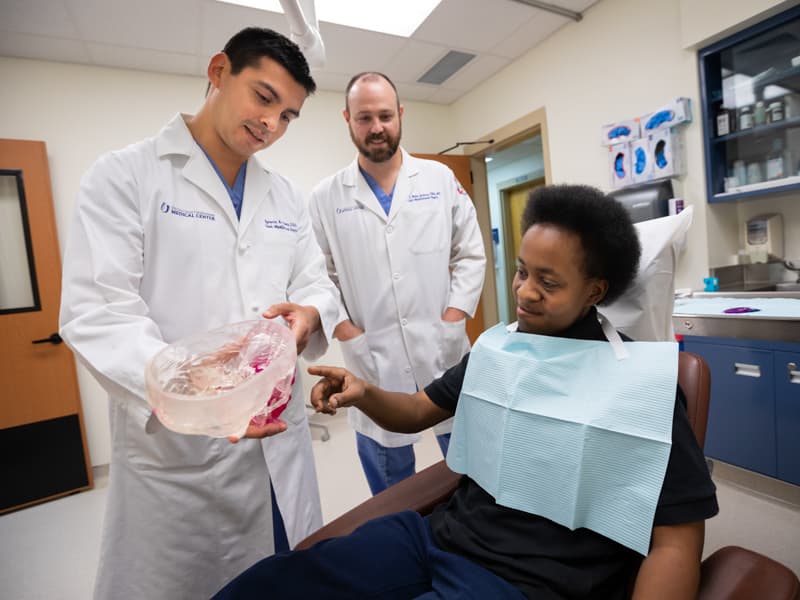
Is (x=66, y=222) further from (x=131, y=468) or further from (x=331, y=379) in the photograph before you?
(x=331, y=379)

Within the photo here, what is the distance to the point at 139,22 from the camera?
250cm

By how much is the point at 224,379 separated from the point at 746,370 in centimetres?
218

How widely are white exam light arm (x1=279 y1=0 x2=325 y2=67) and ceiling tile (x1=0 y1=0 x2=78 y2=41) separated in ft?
5.04

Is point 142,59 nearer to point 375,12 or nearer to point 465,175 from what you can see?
point 375,12

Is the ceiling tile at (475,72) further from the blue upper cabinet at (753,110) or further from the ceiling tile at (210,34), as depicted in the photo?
the blue upper cabinet at (753,110)

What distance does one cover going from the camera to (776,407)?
1825 millimetres

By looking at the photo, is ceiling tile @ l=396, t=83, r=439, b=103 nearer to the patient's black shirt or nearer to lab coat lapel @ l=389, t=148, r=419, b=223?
lab coat lapel @ l=389, t=148, r=419, b=223

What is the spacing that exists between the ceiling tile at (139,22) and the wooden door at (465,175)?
1.90 metres

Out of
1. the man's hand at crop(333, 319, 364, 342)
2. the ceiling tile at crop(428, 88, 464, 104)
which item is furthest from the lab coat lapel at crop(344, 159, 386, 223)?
the ceiling tile at crop(428, 88, 464, 104)

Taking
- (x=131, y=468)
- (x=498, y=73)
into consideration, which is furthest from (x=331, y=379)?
(x=498, y=73)

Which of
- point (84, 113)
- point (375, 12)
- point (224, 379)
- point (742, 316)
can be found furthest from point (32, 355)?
point (742, 316)

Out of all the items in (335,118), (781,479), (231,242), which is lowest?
(781,479)

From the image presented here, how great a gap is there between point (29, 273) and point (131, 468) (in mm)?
2467

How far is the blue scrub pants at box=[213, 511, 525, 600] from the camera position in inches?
29.8
